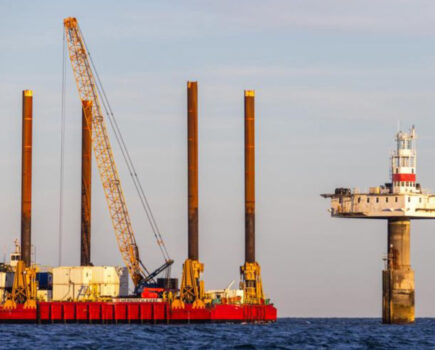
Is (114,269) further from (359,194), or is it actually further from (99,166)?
(359,194)

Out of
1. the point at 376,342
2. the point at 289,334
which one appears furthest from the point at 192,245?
the point at 376,342

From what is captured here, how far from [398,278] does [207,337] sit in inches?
1371

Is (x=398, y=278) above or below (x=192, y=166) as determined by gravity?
below

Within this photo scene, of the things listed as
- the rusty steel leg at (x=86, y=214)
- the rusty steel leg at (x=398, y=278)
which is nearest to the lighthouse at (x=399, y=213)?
the rusty steel leg at (x=398, y=278)

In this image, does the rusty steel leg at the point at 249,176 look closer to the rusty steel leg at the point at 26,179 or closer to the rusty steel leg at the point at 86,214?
the rusty steel leg at the point at 86,214

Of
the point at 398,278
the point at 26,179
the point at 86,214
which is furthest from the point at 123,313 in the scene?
the point at 398,278

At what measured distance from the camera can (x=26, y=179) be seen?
605 ft

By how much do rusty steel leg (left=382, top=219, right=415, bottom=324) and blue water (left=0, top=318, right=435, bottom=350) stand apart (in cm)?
221

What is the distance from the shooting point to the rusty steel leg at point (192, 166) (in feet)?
588

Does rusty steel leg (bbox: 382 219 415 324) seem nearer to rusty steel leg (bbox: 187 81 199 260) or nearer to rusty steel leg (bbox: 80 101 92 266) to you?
rusty steel leg (bbox: 187 81 199 260)

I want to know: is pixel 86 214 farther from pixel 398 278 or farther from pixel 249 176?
pixel 398 278

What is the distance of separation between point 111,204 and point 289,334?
4546 centimetres

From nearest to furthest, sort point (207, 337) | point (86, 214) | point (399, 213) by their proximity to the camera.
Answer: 1. point (207, 337)
2. point (399, 213)
3. point (86, 214)

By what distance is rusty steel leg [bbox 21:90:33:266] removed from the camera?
183 metres
